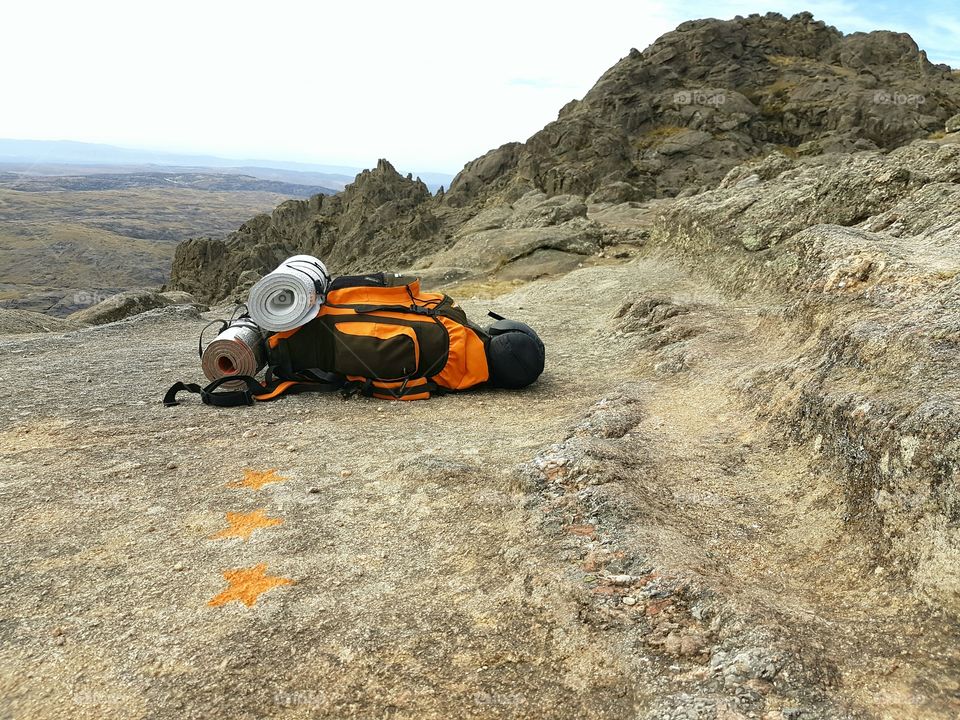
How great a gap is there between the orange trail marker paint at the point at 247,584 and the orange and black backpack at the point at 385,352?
166 inches

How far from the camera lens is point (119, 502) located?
19.3 ft

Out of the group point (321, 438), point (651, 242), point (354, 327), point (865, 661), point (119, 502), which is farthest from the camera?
point (651, 242)

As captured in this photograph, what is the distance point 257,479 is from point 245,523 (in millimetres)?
914

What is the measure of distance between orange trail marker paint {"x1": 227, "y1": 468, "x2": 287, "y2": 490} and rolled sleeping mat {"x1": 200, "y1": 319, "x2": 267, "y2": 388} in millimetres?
2800

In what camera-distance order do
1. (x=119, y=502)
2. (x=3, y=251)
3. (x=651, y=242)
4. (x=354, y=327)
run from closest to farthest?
(x=119, y=502)
(x=354, y=327)
(x=651, y=242)
(x=3, y=251)

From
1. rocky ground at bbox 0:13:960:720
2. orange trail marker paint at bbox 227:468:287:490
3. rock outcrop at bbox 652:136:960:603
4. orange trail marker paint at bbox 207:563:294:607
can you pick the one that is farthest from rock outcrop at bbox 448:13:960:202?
orange trail marker paint at bbox 207:563:294:607

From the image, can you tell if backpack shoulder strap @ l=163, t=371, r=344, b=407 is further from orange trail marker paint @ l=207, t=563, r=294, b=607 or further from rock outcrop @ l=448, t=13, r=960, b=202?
rock outcrop @ l=448, t=13, r=960, b=202

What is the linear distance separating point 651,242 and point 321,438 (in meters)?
12.7

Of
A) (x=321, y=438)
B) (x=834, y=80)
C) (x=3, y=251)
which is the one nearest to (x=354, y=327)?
(x=321, y=438)

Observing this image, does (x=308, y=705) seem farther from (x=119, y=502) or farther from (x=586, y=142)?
(x=586, y=142)

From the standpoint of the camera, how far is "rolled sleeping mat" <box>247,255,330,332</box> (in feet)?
29.1

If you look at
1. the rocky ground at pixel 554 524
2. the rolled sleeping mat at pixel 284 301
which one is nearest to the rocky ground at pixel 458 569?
the rocky ground at pixel 554 524

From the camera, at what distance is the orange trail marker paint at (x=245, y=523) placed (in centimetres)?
532

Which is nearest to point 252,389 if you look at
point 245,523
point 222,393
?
point 222,393
